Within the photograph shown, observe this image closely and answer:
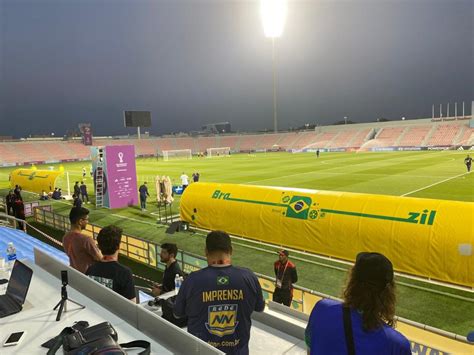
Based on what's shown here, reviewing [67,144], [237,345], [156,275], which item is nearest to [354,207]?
[156,275]

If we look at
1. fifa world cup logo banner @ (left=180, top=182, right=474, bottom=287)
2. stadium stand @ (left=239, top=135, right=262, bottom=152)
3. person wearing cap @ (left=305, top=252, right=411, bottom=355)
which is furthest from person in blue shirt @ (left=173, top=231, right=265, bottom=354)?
stadium stand @ (left=239, top=135, right=262, bottom=152)

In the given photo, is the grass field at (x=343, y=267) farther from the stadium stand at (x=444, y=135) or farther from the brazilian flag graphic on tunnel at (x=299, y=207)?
the stadium stand at (x=444, y=135)

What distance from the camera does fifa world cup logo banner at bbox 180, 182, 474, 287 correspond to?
9230 mm

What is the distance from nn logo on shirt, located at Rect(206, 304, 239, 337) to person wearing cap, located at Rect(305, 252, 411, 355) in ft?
2.81

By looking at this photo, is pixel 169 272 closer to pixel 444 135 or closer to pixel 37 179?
pixel 37 179

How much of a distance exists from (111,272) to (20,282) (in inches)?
39.1

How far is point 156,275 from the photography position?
1091 cm

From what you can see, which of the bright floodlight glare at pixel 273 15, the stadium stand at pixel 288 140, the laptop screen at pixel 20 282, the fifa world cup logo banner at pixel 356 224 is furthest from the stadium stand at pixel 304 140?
the laptop screen at pixel 20 282

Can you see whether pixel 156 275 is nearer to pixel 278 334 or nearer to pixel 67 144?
pixel 278 334

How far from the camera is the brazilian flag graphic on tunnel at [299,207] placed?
1219cm

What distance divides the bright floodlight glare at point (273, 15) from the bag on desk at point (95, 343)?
158 feet

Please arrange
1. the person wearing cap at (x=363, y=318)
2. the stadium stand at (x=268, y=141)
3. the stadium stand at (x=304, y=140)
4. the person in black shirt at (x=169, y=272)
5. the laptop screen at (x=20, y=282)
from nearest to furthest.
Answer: the person wearing cap at (x=363, y=318), the laptop screen at (x=20, y=282), the person in black shirt at (x=169, y=272), the stadium stand at (x=304, y=140), the stadium stand at (x=268, y=141)

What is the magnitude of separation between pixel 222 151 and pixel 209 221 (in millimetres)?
68534

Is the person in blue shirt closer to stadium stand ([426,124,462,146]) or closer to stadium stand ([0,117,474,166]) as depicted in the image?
stadium stand ([0,117,474,166])
